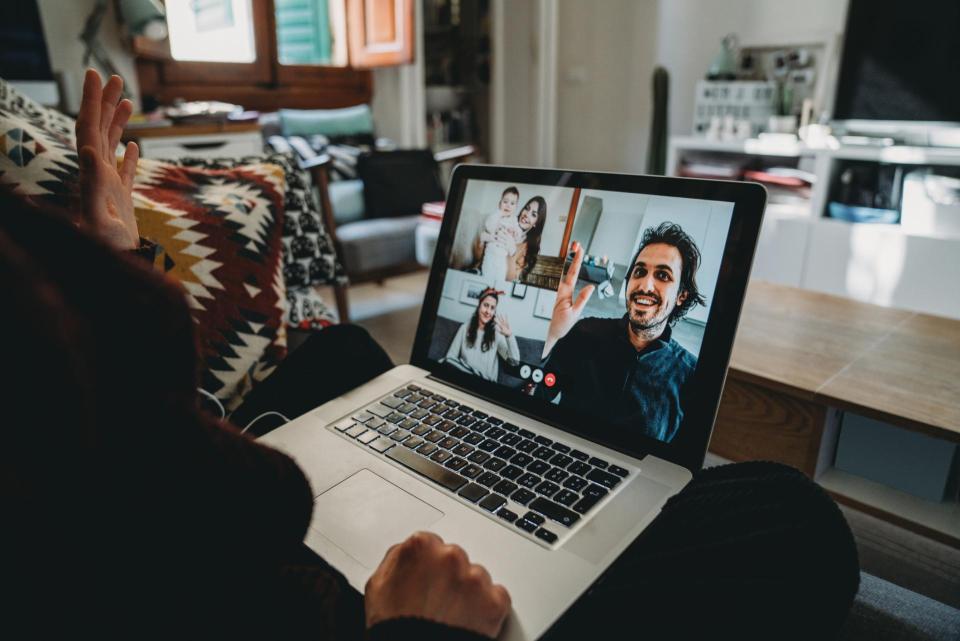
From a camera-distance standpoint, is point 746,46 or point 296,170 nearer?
point 296,170

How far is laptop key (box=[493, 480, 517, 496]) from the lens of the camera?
585 millimetres

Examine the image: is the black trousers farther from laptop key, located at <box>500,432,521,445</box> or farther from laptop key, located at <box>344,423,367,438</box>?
laptop key, located at <box>344,423,367,438</box>

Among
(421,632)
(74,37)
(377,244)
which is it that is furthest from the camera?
(74,37)

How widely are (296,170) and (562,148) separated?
132 inches

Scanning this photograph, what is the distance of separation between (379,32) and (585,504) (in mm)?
3820

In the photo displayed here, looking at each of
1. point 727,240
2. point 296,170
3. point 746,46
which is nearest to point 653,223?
point 727,240

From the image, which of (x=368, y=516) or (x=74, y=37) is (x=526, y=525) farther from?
(x=74, y=37)

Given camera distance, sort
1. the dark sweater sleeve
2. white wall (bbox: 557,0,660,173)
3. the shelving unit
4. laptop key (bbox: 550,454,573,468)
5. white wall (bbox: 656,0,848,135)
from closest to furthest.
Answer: the dark sweater sleeve, laptop key (bbox: 550,454,573,468), the shelving unit, white wall (bbox: 656,0,848,135), white wall (bbox: 557,0,660,173)

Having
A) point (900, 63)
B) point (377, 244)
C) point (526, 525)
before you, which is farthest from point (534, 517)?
point (900, 63)

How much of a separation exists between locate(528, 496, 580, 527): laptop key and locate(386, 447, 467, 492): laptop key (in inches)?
3.0

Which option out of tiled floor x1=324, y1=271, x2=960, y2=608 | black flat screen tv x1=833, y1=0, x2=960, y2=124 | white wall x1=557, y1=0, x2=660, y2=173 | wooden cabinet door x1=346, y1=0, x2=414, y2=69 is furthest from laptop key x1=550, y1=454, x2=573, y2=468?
white wall x1=557, y1=0, x2=660, y2=173

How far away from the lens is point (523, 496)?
0.58 m

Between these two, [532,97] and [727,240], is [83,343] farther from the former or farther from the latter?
[532,97]

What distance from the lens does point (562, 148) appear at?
450 centimetres
